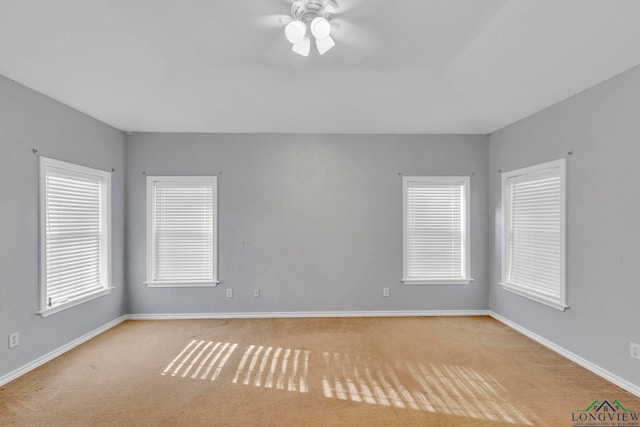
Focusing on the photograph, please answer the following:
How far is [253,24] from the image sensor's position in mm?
2496

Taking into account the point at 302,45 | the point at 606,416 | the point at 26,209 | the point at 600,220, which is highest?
the point at 302,45

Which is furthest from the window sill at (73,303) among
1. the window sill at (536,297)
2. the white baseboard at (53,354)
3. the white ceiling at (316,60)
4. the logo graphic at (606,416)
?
the window sill at (536,297)

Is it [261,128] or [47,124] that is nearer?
[47,124]

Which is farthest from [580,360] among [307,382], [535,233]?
[307,382]

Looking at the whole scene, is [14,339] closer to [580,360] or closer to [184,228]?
[184,228]

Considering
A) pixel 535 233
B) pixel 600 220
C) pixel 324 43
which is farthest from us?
pixel 535 233

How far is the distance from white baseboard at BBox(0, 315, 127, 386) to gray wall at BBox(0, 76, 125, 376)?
39mm

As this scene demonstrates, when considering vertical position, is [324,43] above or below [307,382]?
above

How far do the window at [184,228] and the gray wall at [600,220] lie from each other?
→ 428cm

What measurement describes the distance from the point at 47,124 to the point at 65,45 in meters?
0.93

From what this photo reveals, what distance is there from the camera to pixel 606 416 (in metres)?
2.17

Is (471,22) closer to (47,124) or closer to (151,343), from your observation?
(47,124)

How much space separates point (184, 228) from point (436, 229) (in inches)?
147

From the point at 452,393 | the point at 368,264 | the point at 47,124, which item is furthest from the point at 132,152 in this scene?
the point at 452,393
